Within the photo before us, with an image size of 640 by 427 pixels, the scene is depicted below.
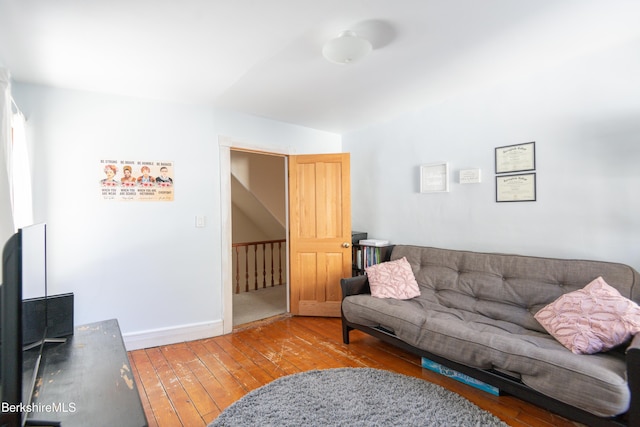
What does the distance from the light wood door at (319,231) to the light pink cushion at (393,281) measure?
64 centimetres

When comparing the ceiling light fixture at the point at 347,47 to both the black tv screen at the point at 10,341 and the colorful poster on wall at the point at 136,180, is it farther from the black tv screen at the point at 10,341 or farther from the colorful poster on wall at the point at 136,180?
the colorful poster on wall at the point at 136,180

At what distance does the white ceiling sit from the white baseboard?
2134 mm

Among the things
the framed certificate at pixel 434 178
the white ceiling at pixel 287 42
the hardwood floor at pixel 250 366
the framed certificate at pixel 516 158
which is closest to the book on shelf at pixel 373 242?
the framed certificate at pixel 434 178

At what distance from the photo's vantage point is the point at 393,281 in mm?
2639

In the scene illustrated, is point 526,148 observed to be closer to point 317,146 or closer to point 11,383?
point 317,146

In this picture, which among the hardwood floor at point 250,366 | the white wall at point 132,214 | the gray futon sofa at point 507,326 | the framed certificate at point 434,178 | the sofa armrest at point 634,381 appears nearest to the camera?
the sofa armrest at point 634,381

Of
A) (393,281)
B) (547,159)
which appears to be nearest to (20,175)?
(393,281)

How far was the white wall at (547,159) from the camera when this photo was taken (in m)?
1.97

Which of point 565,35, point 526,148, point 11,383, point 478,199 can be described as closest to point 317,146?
point 478,199

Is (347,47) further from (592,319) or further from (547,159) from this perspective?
(592,319)

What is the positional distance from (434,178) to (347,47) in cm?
174

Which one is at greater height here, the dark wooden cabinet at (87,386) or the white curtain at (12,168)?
the white curtain at (12,168)

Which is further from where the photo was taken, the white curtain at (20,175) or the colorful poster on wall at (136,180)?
the colorful poster on wall at (136,180)

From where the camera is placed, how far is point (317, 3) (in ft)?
4.91
